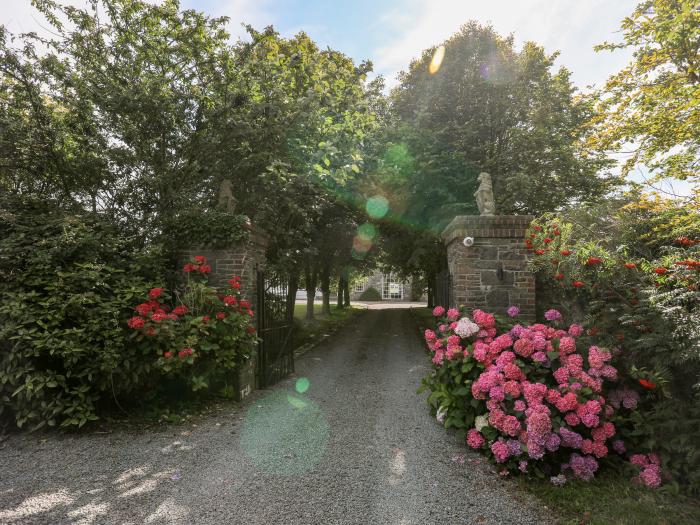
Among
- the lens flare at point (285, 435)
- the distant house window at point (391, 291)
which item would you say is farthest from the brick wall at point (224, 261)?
the distant house window at point (391, 291)

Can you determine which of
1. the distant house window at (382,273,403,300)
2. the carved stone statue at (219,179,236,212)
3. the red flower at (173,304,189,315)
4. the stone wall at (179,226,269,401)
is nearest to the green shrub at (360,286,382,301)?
the distant house window at (382,273,403,300)

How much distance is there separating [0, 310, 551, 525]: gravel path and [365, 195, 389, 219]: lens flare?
27.6 feet

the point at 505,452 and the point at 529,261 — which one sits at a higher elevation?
the point at 529,261

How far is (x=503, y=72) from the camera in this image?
43.4 feet

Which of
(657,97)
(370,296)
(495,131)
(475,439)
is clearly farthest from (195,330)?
(370,296)

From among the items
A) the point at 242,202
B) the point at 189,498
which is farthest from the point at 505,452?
the point at 242,202

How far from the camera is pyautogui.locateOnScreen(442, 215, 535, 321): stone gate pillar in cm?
561

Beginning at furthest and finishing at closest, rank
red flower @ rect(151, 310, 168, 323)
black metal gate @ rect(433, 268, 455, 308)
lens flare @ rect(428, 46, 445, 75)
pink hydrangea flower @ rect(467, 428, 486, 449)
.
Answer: lens flare @ rect(428, 46, 445, 75), black metal gate @ rect(433, 268, 455, 308), red flower @ rect(151, 310, 168, 323), pink hydrangea flower @ rect(467, 428, 486, 449)

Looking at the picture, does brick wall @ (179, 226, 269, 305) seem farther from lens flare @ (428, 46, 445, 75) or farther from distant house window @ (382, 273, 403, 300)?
distant house window @ (382, 273, 403, 300)

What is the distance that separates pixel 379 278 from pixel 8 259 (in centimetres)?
4685

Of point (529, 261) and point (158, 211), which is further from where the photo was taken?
point (158, 211)

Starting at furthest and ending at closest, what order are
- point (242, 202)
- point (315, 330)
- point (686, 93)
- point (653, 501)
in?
point (315, 330) < point (242, 202) < point (686, 93) < point (653, 501)

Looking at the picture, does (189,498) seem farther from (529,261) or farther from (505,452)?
(529,261)

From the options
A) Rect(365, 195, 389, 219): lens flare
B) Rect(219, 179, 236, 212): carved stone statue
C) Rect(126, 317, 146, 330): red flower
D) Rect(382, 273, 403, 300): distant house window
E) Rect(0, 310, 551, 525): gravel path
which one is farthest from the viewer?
Rect(382, 273, 403, 300): distant house window
